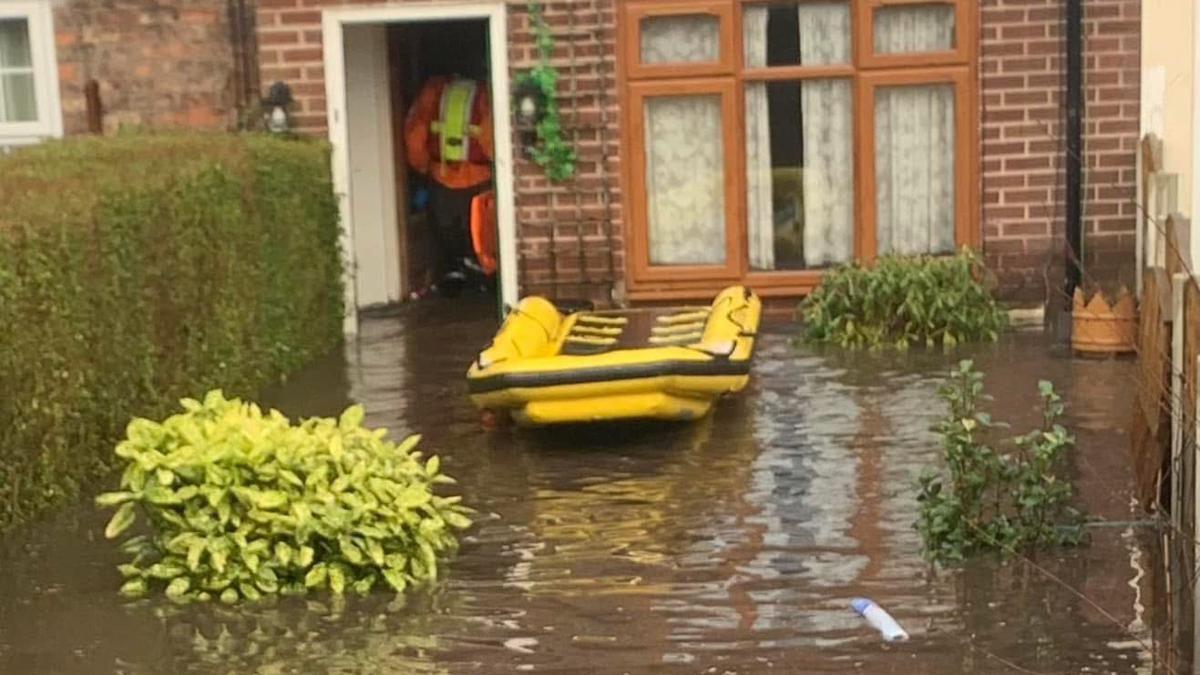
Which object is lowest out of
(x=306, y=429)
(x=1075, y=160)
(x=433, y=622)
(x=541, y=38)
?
(x=433, y=622)

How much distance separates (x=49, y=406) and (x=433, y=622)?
2.08 meters

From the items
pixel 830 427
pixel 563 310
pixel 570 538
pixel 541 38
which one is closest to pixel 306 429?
pixel 570 538

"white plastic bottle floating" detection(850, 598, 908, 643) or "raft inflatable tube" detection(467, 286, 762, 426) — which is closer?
"white plastic bottle floating" detection(850, 598, 908, 643)

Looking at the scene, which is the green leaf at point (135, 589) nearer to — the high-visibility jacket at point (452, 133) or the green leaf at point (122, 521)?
the green leaf at point (122, 521)

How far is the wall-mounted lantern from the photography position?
11.9m

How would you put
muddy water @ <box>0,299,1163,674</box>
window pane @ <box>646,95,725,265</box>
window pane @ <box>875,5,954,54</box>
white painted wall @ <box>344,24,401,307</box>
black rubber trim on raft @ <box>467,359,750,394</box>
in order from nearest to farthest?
muddy water @ <box>0,299,1163,674</box>, black rubber trim on raft @ <box>467,359,750,394</box>, window pane @ <box>875,5,954,54</box>, window pane @ <box>646,95,725,265</box>, white painted wall @ <box>344,24,401,307</box>

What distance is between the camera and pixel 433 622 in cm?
605

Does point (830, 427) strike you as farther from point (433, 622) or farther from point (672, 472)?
point (433, 622)

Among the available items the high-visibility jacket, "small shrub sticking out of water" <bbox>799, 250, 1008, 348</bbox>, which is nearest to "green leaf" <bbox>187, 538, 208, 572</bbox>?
"small shrub sticking out of water" <bbox>799, 250, 1008, 348</bbox>

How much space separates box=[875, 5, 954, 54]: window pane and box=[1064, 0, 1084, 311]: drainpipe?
0.76 metres

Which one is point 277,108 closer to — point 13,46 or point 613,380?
point 13,46

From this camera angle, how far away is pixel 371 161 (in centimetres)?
1322

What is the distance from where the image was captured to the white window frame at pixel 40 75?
478 inches

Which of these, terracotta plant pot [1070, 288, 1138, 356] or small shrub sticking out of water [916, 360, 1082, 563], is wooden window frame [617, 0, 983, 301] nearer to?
terracotta plant pot [1070, 288, 1138, 356]
